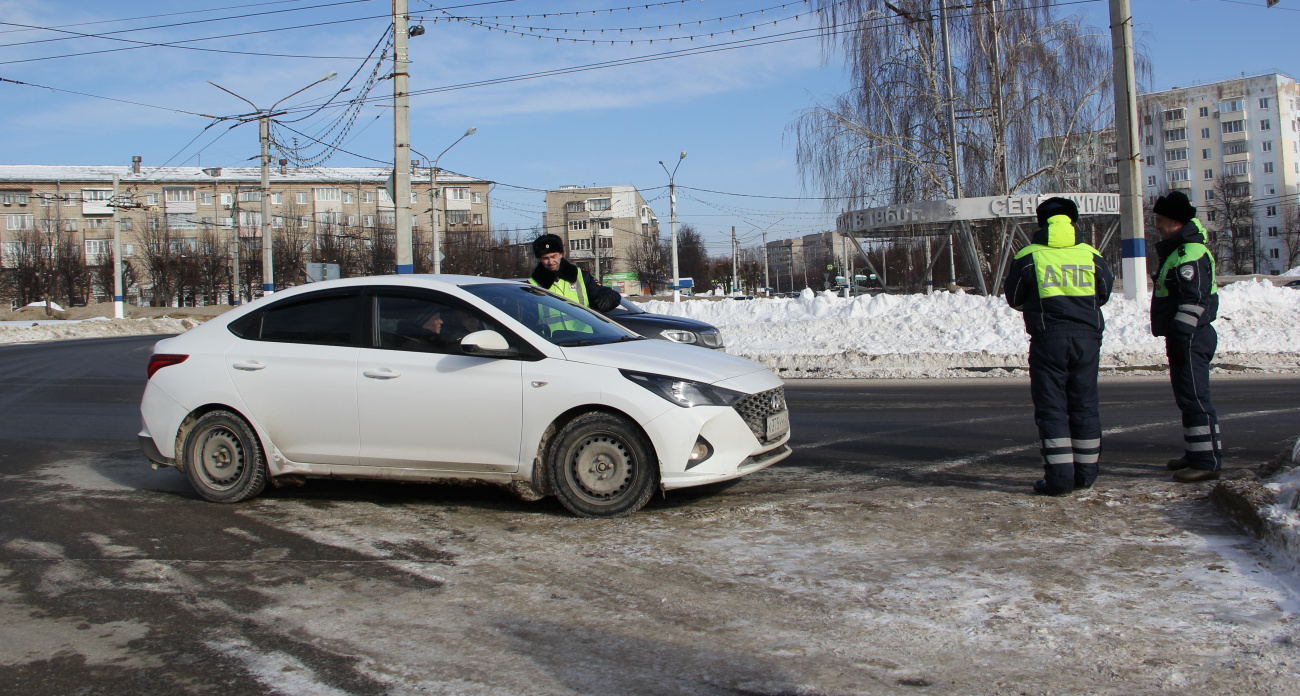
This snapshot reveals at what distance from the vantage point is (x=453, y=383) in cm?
572

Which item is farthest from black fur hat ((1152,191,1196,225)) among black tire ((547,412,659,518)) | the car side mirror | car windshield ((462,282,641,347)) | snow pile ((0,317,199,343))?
snow pile ((0,317,199,343))

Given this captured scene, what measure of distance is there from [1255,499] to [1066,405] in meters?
1.20

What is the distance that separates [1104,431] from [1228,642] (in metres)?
5.18

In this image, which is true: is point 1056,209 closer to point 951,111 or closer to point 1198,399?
point 1198,399

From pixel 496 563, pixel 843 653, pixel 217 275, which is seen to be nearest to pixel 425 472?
pixel 496 563

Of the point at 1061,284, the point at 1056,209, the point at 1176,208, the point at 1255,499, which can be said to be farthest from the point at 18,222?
the point at 1255,499

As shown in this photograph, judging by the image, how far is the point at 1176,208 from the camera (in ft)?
20.2

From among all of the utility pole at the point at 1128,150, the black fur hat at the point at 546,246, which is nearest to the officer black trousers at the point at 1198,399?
the black fur hat at the point at 546,246

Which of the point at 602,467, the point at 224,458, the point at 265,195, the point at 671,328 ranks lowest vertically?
the point at 602,467

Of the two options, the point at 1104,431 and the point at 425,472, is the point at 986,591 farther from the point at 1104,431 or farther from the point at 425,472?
the point at 1104,431

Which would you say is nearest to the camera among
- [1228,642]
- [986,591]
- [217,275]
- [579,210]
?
[1228,642]

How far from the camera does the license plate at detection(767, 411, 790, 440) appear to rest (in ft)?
19.0

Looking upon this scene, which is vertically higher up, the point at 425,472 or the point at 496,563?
the point at 425,472

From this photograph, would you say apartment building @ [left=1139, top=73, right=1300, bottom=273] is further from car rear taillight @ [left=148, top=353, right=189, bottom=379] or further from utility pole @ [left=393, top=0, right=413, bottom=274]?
car rear taillight @ [left=148, top=353, right=189, bottom=379]
